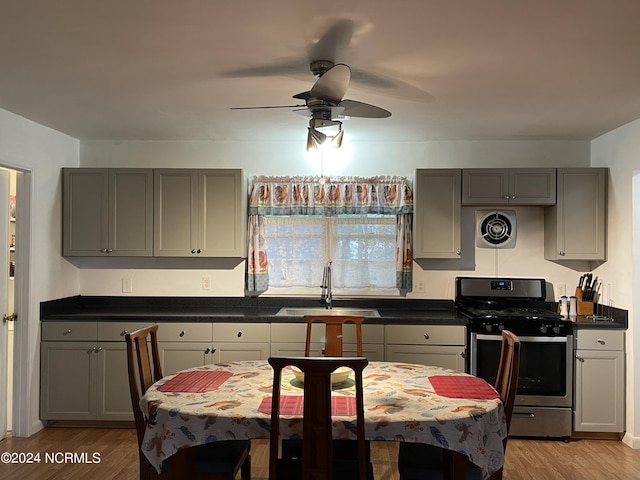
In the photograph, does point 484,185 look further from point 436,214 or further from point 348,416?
point 348,416

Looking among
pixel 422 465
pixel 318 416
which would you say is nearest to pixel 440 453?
pixel 422 465

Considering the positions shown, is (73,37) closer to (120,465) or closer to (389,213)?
(120,465)

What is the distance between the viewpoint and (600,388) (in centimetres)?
425

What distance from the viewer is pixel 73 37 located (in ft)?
8.22

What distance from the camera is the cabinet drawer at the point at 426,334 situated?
4.32 meters

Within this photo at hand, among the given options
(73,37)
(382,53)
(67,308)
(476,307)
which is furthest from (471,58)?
(67,308)

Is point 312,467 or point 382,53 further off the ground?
point 382,53

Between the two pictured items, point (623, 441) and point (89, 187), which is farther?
point (89, 187)

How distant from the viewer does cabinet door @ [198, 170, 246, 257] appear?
4664 mm

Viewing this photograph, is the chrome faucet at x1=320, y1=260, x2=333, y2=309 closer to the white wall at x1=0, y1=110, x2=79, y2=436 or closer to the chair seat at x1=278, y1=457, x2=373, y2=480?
the white wall at x1=0, y1=110, x2=79, y2=436

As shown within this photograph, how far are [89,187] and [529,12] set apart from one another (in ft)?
12.4

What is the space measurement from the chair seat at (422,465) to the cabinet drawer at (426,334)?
1.69 m

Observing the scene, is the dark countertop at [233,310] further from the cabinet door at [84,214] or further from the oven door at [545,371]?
the cabinet door at [84,214]

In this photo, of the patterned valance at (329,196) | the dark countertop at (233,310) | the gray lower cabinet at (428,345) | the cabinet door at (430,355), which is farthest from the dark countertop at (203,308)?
the patterned valance at (329,196)
